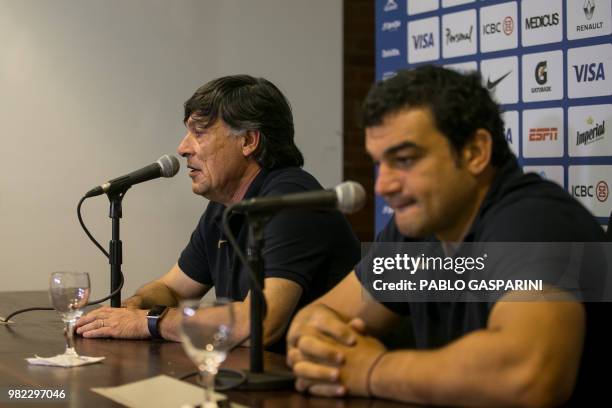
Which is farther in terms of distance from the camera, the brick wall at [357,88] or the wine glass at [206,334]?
the brick wall at [357,88]

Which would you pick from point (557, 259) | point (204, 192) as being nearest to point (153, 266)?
point (204, 192)

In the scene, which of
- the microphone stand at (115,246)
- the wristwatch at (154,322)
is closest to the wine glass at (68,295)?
the wristwatch at (154,322)

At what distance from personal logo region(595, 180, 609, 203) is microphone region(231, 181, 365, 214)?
144 centimetres

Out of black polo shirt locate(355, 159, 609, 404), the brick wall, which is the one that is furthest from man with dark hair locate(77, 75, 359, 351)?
the brick wall

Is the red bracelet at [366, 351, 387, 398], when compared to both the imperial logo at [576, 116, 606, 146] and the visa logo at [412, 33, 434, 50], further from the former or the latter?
the visa logo at [412, 33, 434, 50]

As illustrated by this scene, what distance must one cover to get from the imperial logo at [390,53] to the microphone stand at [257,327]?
2190mm

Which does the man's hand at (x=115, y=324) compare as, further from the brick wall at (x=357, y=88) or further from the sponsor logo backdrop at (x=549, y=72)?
the brick wall at (x=357, y=88)

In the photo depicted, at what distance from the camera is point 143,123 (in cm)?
447

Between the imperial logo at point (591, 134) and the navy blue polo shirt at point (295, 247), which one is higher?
the imperial logo at point (591, 134)

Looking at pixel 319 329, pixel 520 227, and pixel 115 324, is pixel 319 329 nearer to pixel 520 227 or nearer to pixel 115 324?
pixel 520 227

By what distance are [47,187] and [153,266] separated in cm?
65

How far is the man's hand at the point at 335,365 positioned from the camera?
5.20 ft

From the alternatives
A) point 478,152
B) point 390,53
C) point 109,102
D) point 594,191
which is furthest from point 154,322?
point 109,102

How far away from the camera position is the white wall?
13.9ft
